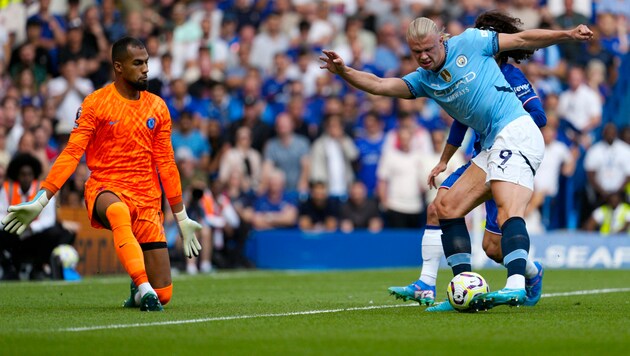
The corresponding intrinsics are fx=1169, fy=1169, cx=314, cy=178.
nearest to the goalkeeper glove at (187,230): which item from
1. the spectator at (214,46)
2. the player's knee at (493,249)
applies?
the player's knee at (493,249)

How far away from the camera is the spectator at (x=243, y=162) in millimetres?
18875

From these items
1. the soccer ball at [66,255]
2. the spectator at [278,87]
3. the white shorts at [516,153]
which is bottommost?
the soccer ball at [66,255]

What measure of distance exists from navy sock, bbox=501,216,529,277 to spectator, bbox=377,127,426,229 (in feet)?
33.2

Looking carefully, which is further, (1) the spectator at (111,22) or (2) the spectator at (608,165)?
(1) the spectator at (111,22)

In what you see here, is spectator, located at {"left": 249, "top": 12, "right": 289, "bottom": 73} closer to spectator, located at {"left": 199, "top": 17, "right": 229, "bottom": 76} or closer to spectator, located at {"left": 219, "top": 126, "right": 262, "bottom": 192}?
spectator, located at {"left": 199, "top": 17, "right": 229, "bottom": 76}

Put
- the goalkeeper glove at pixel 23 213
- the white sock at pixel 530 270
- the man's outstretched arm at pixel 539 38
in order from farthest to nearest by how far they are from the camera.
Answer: the white sock at pixel 530 270
the goalkeeper glove at pixel 23 213
the man's outstretched arm at pixel 539 38

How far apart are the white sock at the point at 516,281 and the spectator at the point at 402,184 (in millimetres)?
10297

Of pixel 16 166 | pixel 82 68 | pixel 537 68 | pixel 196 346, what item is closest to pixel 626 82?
pixel 537 68

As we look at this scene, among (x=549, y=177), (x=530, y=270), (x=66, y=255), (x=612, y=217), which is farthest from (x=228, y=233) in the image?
(x=530, y=270)

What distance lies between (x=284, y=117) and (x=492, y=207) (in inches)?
380

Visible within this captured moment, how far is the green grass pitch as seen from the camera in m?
6.61

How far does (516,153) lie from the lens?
28.5 ft

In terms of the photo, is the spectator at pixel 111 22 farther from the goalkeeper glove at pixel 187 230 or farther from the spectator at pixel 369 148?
the goalkeeper glove at pixel 187 230

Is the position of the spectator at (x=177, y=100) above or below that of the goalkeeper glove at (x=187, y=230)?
above
